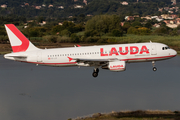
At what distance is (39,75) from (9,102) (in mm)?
14432

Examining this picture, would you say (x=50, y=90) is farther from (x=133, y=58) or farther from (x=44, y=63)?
(x=133, y=58)

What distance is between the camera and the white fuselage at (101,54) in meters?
45.0

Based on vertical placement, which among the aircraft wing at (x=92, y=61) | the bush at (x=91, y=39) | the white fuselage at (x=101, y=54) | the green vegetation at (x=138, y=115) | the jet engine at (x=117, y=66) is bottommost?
the green vegetation at (x=138, y=115)

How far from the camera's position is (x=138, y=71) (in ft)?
171

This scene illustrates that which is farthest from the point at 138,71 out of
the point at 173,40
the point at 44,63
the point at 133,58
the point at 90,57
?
the point at 173,40

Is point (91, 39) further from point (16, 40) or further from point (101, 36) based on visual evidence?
point (16, 40)

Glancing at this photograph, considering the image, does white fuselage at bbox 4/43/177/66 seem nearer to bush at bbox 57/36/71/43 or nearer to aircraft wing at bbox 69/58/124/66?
aircraft wing at bbox 69/58/124/66

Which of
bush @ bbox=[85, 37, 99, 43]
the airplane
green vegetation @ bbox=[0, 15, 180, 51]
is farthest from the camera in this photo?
bush @ bbox=[85, 37, 99, 43]

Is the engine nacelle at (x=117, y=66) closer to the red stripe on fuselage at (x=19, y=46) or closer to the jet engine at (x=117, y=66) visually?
the jet engine at (x=117, y=66)

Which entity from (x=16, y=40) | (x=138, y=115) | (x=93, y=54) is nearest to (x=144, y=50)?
(x=93, y=54)

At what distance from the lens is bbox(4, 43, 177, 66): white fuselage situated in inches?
1772

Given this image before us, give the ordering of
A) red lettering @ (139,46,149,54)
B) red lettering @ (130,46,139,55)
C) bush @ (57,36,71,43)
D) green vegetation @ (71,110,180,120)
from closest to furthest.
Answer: green vegetation @ (71,110,180,120) → red lettering @ (130,46,139,55) → red lettering @ (139,46,149,54) → bush @ (57,36,71,43)

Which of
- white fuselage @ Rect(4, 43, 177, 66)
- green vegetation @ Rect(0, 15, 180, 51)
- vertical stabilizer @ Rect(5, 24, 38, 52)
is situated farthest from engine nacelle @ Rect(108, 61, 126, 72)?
green vegetation @ Rect(0, 15, 180, 51)

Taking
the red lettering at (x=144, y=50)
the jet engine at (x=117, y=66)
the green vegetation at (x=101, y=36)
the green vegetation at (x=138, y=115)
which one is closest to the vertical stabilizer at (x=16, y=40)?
the jet engine at (x=117, y=66)
